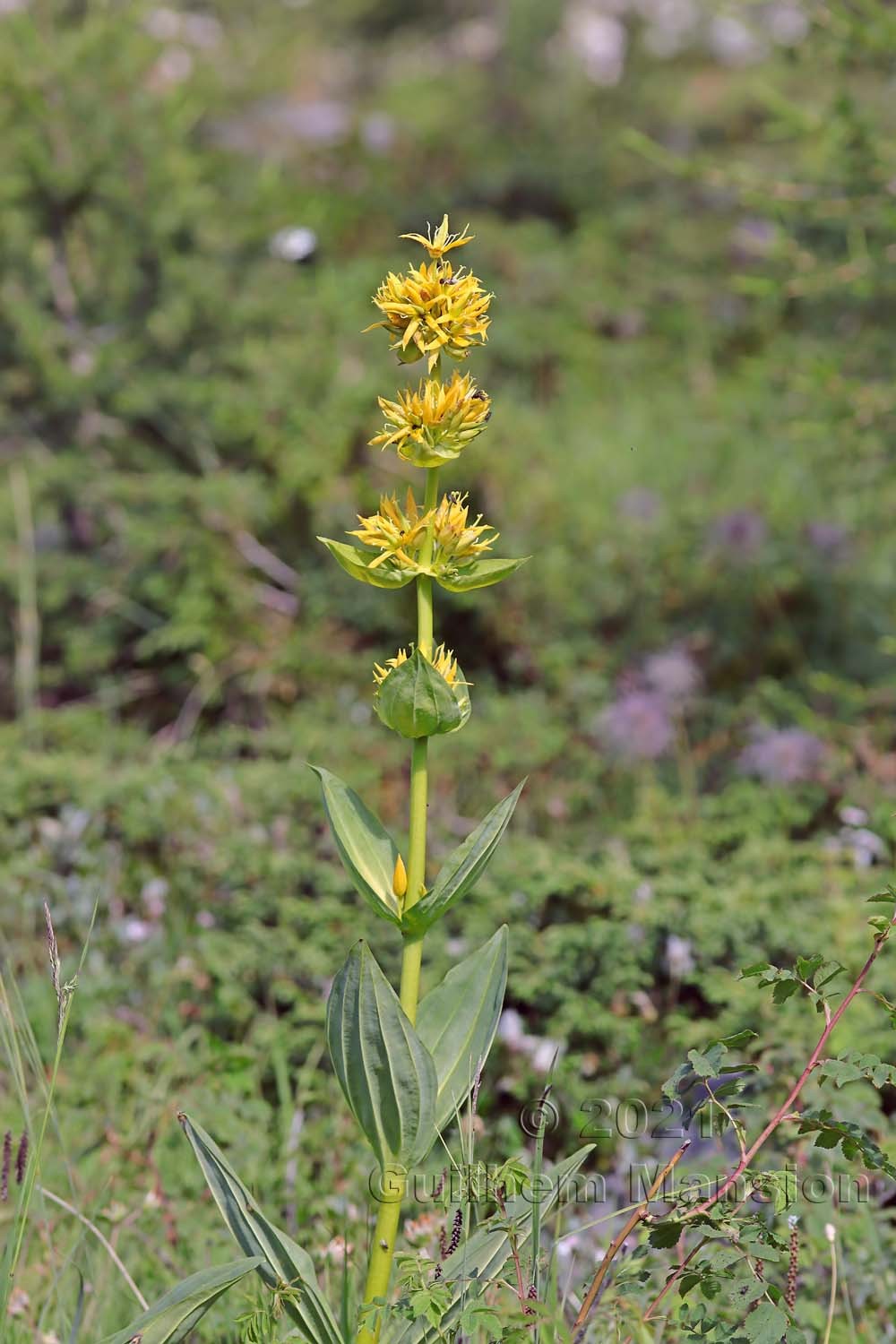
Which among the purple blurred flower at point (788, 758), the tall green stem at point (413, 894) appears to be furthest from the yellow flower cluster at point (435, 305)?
the purple blurred flower at point (788, 758)

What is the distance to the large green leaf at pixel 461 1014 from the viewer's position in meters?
1.51

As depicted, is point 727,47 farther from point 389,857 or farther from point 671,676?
point 389,857

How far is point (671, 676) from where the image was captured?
3.84m

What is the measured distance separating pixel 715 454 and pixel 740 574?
1.35 metres

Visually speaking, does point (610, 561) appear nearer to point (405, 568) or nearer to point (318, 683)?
point (318, 683)

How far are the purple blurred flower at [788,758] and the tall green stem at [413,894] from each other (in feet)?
7.14

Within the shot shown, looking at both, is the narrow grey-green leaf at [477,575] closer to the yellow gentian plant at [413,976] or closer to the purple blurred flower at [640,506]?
the yellow gentian plant at [413,976]

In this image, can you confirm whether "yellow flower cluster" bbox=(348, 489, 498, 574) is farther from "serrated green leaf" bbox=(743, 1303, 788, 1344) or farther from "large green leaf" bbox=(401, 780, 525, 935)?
"serrated green leaf" bbox=(743, 1303, 788, 1344)

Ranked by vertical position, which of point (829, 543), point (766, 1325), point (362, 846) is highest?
point (362, 846)

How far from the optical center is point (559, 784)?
12.0 ft

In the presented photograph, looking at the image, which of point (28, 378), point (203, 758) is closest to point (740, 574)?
point (203, 758)

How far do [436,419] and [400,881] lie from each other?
0.50m

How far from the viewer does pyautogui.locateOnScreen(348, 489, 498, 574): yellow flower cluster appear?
4.76 ft

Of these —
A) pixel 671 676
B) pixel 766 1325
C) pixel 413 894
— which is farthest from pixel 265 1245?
pixel 671 676
